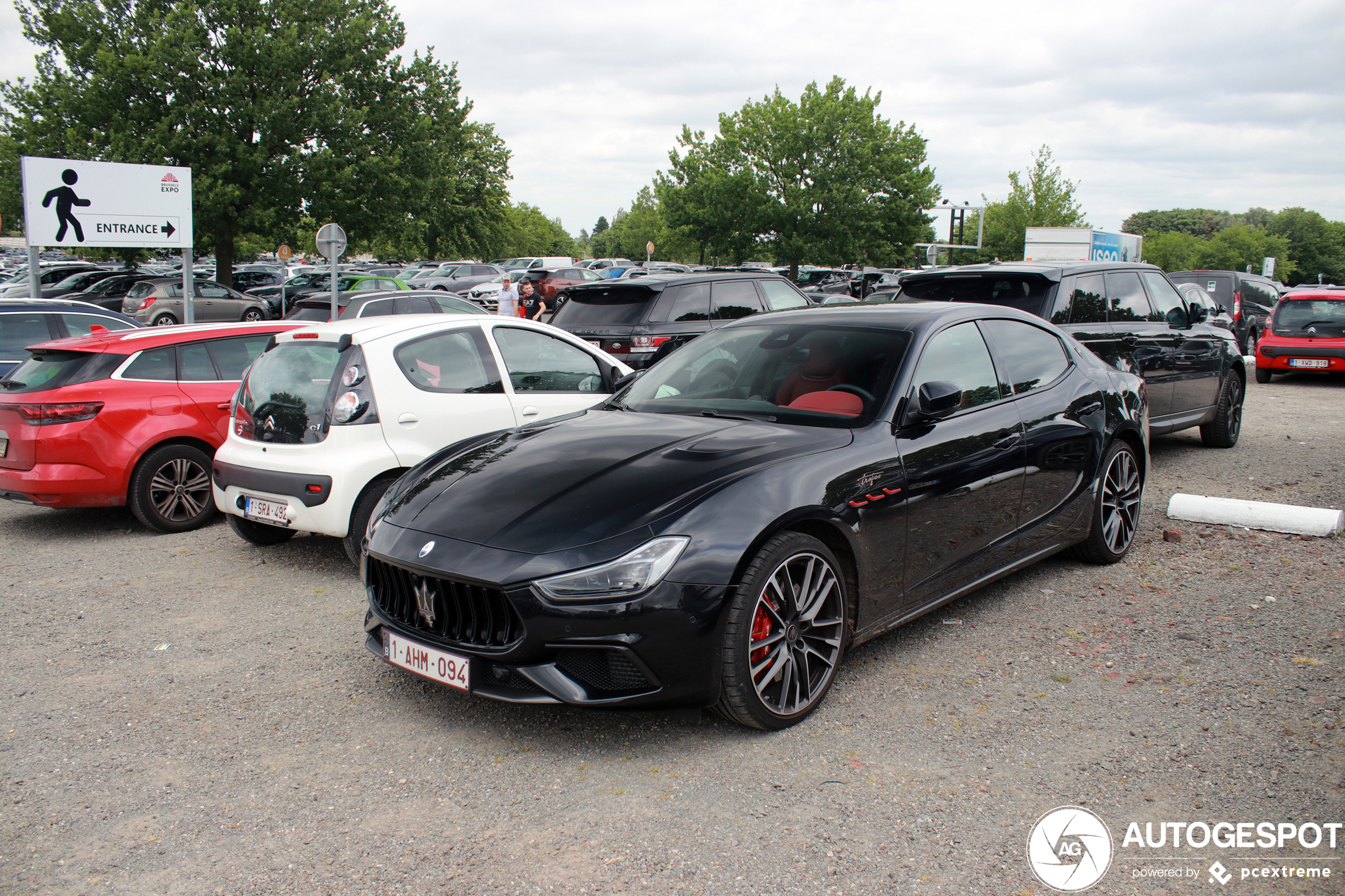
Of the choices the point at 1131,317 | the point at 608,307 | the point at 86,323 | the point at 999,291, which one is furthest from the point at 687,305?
the point at 86,323

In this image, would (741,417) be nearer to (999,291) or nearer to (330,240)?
(999,291)

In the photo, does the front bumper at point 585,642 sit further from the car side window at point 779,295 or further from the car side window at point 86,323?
the car side window at point 86,323

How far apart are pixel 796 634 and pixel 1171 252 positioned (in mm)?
82272

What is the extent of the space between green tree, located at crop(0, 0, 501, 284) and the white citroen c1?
24533 mm

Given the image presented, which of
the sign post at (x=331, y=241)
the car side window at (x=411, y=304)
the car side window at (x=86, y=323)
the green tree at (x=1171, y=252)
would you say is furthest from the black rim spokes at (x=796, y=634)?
the green tree at (x=1171, y=252)

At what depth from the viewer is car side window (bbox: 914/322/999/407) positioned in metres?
4.44

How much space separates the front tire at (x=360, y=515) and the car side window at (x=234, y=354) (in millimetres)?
2394

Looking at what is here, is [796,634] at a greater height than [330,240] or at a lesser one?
lesser

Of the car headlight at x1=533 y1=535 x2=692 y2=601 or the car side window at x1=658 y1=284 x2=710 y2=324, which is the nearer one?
the car headlight at x1=533 y1=535 x2=692 y2=601

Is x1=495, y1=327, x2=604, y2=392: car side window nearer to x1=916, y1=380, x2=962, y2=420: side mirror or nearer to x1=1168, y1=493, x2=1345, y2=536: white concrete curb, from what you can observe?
x1=916, y1=380, x2=962, y2=420: side mirror

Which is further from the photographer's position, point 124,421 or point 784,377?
point 124,421

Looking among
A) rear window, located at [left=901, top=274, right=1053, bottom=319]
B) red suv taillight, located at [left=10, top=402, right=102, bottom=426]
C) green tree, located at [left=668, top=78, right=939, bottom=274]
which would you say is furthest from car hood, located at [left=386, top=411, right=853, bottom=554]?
green tree, located at [left=668, top=78, right=939, bottom=274]

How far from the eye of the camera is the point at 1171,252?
7494cm

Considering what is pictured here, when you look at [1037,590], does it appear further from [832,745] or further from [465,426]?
[465,426]
